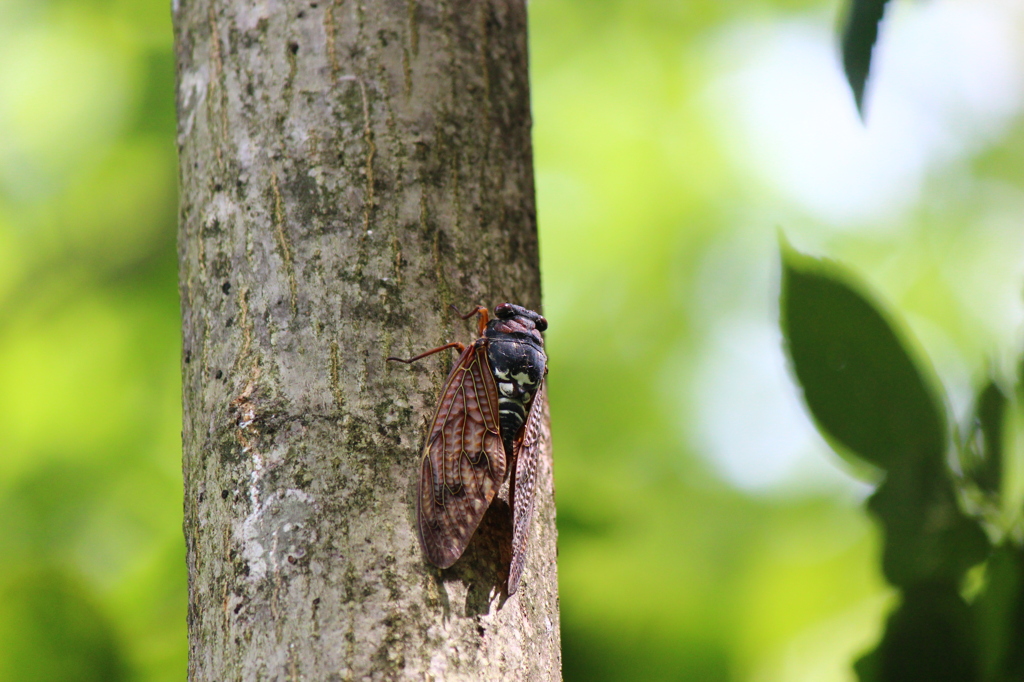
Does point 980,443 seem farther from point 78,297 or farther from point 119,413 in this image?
point 78,297

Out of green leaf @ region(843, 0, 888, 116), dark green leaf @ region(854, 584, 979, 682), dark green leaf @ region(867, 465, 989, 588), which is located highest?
green leaf @ region(843, 0, 888, 116)

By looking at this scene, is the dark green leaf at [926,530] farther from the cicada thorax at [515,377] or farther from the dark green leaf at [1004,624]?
the cicada thorax at [515,377]

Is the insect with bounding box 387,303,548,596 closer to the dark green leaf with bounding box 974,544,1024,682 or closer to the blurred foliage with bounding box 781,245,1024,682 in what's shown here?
the blurred foliage with bounding box 781,245,1024,682

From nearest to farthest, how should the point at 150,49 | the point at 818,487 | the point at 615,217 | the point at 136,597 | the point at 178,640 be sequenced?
the point at 178,640
the point at 136,597
the point at 150,49
the point at 818,487
the point at 615,217

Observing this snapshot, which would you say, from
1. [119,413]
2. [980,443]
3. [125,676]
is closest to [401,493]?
[980,443]

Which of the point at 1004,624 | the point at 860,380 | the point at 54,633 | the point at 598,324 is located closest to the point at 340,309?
the point at 860,380

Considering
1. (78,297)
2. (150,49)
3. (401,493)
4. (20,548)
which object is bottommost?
(20,548)

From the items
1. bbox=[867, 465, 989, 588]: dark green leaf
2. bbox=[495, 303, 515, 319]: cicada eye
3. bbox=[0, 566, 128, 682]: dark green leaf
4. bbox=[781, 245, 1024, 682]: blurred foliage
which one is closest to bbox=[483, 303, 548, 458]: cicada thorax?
bbox=[495, 303, 515, 319]: cicada eye

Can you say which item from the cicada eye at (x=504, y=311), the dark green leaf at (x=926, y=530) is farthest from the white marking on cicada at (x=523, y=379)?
the dark green leaf at (x=926, y=530)
